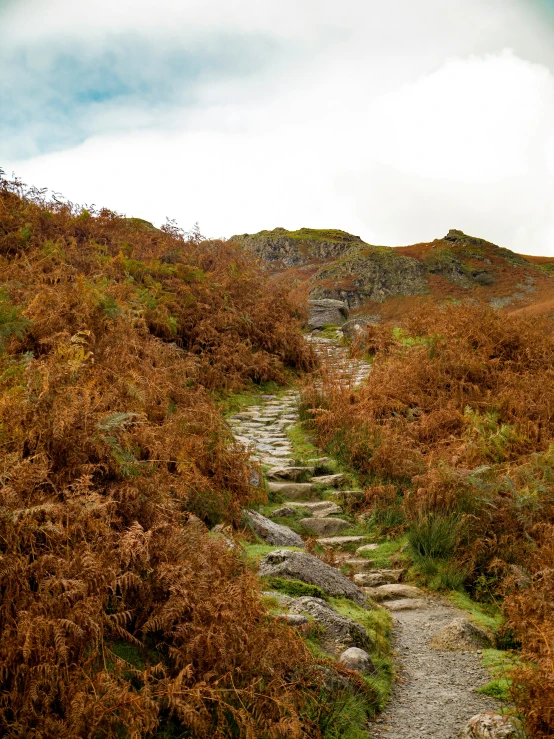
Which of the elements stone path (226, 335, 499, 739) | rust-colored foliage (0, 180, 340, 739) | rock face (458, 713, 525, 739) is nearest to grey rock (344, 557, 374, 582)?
stone path (226, 335, 499, 739)

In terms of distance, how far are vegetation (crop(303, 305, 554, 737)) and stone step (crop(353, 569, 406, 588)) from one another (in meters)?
0.25

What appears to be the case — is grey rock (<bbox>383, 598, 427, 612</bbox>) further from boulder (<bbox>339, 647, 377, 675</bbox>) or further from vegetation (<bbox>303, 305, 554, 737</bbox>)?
boulder (<bbox>339, 647, 377, 675</bbox>)

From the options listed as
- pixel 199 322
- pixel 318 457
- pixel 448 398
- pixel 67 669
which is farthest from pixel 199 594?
pixel 199 322

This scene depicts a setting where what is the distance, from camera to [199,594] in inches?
132

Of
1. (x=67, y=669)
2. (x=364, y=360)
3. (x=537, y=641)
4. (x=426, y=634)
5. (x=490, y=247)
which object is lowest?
(x=426, y=634)

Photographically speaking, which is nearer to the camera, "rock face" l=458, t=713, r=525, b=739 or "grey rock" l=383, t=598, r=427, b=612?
"rock face" l=458, t=713, r=525, b=739

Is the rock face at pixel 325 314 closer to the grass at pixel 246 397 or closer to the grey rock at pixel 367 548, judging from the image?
the grass at pixel 246 397

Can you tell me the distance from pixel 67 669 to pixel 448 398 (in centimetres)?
794

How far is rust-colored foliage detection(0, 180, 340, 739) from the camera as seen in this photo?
2.68m

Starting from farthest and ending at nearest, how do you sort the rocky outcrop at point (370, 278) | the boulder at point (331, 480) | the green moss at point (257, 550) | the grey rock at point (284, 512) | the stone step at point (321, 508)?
the rocky outcrop at point (370, 278)
the boulder at point (331, 480)
the stone step at point (321, 508)
the grey rock at point (284, 512)
the green moss at point (257, 550)

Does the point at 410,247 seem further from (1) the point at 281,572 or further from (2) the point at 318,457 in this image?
(1) the point at 281,572

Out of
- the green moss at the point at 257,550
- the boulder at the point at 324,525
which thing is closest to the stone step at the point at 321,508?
the boulder at the point at 324,525

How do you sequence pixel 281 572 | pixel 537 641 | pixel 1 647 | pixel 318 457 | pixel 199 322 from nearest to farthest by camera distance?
pixel 1 647 → pixel 537 641 → pixel 281 572 → pixel 318 457 → pixel 199 322

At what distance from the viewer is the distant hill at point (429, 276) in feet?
120
